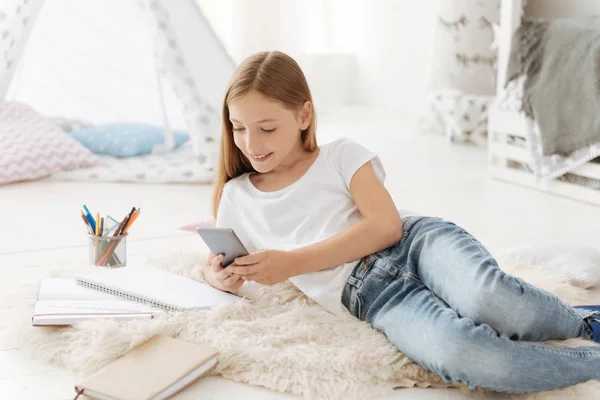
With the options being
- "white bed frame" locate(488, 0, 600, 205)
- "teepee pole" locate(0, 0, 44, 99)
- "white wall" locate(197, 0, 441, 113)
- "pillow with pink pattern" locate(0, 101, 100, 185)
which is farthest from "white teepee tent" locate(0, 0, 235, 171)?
"white wall" locate(197, 0, 441, 113)

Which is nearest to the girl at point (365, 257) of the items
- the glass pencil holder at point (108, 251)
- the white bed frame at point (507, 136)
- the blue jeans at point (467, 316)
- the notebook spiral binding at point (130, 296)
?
the blue jeans at point (467, 316)

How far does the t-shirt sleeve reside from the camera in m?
1.48

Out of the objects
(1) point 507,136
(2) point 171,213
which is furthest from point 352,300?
(1) point 507,136

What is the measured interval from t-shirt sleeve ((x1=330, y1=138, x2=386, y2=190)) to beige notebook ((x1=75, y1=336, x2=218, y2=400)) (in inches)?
17.1

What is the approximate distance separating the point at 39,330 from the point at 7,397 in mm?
194

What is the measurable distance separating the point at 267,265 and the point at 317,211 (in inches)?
6.9

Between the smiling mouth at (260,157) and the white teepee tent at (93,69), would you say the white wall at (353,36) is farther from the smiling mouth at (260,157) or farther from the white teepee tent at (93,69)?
the smiling mouth at (260,157)

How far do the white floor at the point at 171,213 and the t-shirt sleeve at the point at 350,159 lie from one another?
47cm

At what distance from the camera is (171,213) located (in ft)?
8.04

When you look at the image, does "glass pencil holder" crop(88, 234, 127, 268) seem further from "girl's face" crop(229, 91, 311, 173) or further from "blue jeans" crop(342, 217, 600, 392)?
"blue jeans" crop(342, 217, 600, 392)

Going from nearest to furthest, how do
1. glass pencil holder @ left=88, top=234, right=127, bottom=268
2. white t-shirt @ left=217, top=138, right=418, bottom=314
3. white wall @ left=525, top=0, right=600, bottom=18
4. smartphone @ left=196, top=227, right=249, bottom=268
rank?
1. smartphone @ left=196, top=227, right=249, bottom=268
2. white t-shirt @ left=217, top=138, right=418, bottom=314
3. glass pencil holder @ left=88, top=234, right=127, bottom=268
4. white wall @ left=525, top=0, right=600, bottom=18

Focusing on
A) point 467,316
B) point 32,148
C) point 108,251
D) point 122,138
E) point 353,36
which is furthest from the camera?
point 353,36

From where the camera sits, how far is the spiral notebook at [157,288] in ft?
4.78

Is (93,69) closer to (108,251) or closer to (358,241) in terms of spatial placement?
(108,251)
